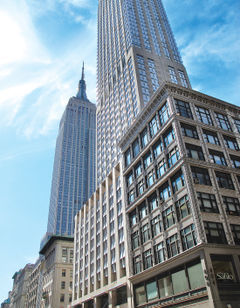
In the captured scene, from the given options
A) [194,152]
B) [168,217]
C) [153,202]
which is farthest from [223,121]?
[168,217]

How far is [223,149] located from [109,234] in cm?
2904

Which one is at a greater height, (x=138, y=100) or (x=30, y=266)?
(x=138, y=100)

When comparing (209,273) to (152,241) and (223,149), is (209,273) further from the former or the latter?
(223,149)

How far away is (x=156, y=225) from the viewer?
39.2 metres

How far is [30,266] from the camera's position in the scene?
13962 cm

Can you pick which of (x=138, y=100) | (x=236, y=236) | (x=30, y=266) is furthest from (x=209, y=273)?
(x=30, y=266)

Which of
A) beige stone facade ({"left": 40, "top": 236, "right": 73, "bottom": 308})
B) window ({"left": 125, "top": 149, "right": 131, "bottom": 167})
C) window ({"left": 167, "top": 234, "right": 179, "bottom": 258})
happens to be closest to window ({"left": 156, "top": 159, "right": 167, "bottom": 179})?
window ({"left": 167, "top": 234, "right": 179, "bottom": 258})

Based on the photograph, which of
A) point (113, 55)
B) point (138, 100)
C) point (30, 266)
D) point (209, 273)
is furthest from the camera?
point (30, 266)

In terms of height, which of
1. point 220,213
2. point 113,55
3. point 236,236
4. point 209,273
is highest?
point 113,55

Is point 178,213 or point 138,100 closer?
point 178,213

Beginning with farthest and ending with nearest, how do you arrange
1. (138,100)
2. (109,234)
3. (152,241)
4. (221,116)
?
(138,100), (109,234), (221,116), (152,241)

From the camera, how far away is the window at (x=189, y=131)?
1553 inches

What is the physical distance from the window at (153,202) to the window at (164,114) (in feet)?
36.6

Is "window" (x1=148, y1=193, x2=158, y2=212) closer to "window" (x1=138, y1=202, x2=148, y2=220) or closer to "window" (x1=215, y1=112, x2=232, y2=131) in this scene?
A: "window" (x1=138, y1=202, x2=148, y2=220)
